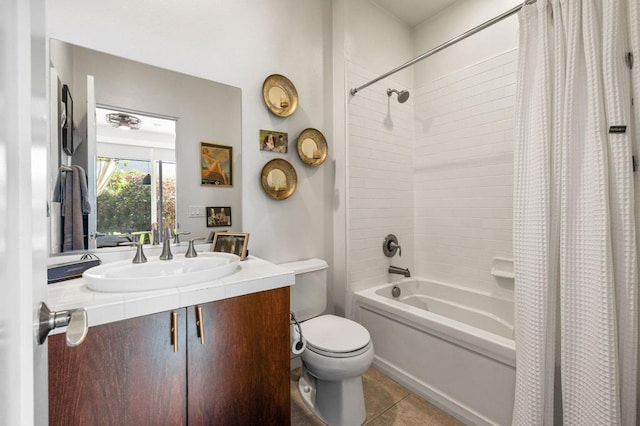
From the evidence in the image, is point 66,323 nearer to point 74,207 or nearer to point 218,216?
point 74,207

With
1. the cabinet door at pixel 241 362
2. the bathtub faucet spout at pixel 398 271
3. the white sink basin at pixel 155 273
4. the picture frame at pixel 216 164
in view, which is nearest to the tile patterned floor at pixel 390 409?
the cabinet door at pixel 241 362

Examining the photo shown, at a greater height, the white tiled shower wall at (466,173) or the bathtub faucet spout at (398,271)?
the white tiled shower wall at (466,173)

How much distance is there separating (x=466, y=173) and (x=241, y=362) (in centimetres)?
213

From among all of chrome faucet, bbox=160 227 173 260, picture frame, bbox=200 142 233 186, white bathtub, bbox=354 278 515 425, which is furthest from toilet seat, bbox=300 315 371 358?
picture frame, bbox=200 142 233 186

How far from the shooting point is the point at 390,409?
1661mm

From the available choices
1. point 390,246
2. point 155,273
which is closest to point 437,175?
A: point 390,246

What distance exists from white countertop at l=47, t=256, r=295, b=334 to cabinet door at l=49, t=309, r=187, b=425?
0.04 m

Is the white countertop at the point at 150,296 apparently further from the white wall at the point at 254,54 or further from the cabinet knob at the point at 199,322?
the white wall at the point at 254,54

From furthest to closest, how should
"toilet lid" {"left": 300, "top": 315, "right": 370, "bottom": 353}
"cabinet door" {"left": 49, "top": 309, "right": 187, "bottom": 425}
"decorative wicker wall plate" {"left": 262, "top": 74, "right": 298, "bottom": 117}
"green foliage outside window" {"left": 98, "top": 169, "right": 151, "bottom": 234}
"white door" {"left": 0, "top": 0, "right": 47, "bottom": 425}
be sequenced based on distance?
1. "decorative wicker wall plate" {"left": 262, "top": 74, "right": 298, "bottom": 117}
2. "toilet lid" {"left": 300, "top": 315, "right": 370, "bottom": 353}
3. "green foliage outside window" {"left": 98, "top": 169, "right": 151, "bottom": 234}
4. "cabinet door" {"left": 49, "top": 309, "right": 187, "bottom": 425}
5. "white door" {"left": 0, "top": 0, "right": 47, "bottom": 425}

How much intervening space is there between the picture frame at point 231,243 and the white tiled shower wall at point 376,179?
33.2 inches

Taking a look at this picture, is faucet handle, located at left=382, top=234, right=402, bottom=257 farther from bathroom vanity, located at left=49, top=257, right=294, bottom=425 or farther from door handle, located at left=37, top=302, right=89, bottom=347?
door handle, located at left=37, top=302, right=89, bottom=347

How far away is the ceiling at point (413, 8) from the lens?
235cm

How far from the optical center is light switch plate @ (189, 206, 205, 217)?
5.31 feet

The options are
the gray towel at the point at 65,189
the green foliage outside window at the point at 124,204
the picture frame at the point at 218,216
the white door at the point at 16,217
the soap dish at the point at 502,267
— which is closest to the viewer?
the white door at the point at 16,217
